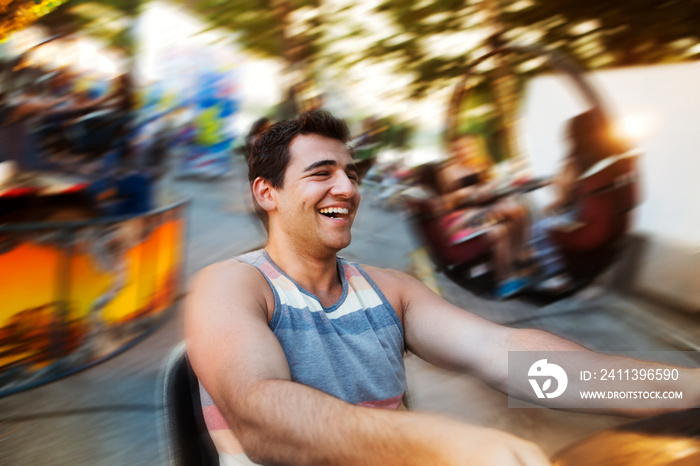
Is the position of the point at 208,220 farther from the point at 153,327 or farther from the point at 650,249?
the point at 650,249

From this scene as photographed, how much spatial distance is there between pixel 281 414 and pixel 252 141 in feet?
4.38

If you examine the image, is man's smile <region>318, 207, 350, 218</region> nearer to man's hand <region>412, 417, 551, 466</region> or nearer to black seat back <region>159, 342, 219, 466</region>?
black seat back <region>159, 342, 219, 466</region>

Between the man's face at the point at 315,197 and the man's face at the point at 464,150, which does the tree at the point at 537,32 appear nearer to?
the man's face at the point at 464,150

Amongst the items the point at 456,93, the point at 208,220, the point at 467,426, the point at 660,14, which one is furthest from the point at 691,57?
the point at 467,426

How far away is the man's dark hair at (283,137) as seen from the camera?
134 centimetres

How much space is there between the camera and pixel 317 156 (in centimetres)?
132

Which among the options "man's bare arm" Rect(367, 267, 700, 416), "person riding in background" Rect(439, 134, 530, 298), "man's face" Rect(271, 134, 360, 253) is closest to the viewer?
"man's bare arm" Rect(367, 267, 700, 416)

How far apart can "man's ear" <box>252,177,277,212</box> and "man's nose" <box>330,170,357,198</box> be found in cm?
17

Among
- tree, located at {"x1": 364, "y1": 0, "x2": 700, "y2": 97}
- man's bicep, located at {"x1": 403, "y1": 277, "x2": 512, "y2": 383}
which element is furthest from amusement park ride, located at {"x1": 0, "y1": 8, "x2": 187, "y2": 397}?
tree, located at {"x1": 364, "y1": 0, "x2": 700, "y2": 97}

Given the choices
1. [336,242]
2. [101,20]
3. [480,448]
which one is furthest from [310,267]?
[101,20]

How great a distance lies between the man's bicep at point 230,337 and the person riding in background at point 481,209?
5.18ft

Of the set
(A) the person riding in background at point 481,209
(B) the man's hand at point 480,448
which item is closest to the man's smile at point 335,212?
(B) the man's hand at point 480,448

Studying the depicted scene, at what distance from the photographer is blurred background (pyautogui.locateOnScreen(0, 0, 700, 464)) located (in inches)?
62.9

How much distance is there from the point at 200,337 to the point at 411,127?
1.71m
